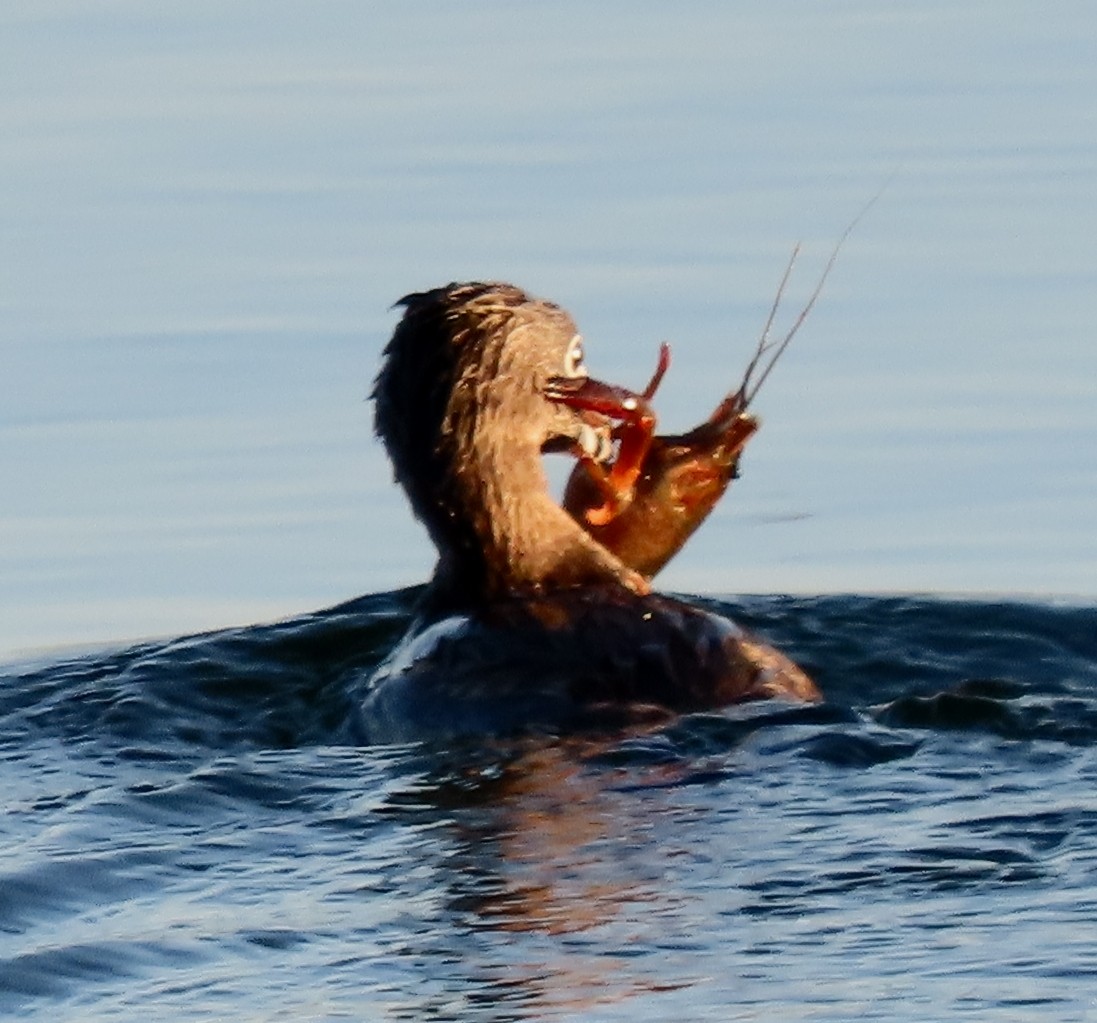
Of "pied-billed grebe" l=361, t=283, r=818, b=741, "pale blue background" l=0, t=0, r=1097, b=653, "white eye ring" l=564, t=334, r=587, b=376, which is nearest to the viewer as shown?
"pied-billed grebe" l=361, t=283, r=818, b=741

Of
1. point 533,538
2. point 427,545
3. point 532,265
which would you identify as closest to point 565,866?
point 533,538

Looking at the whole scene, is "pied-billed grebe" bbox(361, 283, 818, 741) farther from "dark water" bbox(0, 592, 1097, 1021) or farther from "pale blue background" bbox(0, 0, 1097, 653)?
"pale blue background" bbox(0, 0, 1097, 653)

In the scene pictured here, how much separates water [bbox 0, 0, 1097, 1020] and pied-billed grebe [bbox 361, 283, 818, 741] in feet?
0.70

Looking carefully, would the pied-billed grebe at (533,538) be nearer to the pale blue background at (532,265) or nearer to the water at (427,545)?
the water at (427,545)

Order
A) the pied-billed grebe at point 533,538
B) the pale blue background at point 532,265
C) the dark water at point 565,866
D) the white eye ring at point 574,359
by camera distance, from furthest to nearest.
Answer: the pale blue background at point 532,265, the white eye ring at point 574,359, the pied-billed grebe at point 533,538, the dark water at point 565,866

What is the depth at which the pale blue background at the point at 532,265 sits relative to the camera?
11.5 m

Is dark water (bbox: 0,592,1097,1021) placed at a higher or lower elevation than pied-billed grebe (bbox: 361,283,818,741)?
lower

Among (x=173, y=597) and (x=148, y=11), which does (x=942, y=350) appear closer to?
(x=173, y=597)

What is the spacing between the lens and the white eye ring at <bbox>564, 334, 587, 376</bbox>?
367 inches

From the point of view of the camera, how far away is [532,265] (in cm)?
1352

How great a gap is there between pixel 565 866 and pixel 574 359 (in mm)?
2291

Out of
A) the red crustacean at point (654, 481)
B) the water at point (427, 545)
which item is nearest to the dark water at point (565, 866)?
the water at point (427, 545)

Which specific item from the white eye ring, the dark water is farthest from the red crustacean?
the dark water

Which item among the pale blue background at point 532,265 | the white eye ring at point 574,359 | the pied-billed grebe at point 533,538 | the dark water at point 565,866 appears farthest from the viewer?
the pale blue background at point 532,265
